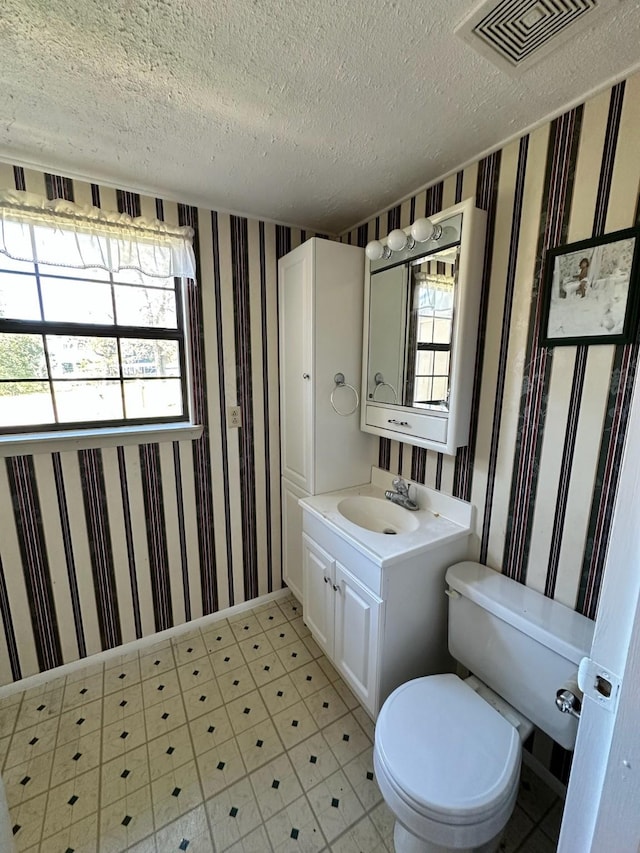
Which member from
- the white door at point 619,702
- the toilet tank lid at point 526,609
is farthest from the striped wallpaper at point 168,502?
the white door at point 619,702

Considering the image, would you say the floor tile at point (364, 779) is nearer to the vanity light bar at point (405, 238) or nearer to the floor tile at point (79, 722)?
the floor tile at point (79, 722)

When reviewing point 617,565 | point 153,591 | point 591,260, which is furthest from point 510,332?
point 153,591

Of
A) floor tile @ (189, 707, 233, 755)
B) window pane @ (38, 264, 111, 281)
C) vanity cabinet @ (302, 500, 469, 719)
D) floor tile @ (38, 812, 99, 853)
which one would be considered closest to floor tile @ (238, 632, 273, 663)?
floor tile @ (189, 707, 233, 755)

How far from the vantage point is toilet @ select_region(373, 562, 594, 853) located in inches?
37.1

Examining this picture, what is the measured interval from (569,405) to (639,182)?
647 millimetres

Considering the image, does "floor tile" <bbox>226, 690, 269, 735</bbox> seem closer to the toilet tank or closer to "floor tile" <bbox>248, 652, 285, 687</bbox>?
"floor tile" <bbox>248, 652, 285, 687</bbox>

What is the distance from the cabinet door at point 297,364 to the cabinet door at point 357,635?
57 cm

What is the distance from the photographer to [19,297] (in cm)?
155

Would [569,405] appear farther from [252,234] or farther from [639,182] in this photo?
[252,234]

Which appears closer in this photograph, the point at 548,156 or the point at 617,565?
the point at 617,565

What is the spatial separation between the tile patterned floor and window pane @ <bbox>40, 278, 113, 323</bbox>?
1.76 meters

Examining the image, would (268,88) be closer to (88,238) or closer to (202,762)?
(88,238)

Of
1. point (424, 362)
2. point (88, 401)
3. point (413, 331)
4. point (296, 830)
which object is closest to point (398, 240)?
point (413, 331)

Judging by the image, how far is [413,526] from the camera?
162 cm
